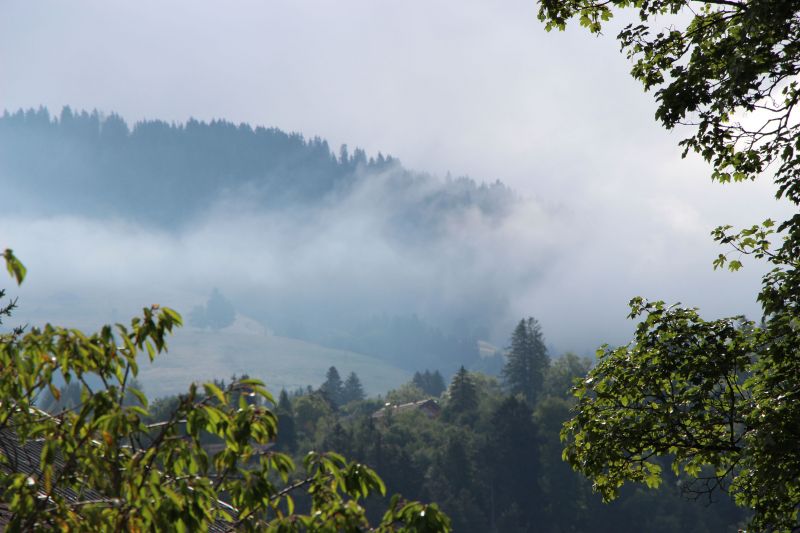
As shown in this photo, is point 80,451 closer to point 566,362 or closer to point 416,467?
point 416,467

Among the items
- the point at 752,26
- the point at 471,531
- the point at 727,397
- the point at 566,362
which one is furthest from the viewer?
the point at 566,362

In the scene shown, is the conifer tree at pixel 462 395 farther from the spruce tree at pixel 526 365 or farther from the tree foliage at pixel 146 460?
the tree foliage at pixel 146 460

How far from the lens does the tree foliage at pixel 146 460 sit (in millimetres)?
6723

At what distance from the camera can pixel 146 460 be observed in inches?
276

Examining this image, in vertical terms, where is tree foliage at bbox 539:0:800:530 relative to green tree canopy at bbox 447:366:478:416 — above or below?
below

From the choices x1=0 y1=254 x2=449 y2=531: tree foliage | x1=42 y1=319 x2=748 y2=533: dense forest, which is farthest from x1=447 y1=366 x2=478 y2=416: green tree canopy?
x1=0 y1=254 x2=449 y2=531: tree foliage

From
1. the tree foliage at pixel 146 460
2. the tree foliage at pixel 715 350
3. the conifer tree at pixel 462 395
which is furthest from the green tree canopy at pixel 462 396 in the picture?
the tree foliage at pixel 146 460

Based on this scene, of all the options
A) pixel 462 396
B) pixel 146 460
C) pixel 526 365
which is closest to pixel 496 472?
pixel 462 396

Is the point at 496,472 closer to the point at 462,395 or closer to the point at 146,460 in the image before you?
the point at 462,395

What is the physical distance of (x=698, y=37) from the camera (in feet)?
44.7

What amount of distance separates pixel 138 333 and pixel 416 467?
375 feet


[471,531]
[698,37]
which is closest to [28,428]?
[698,37]

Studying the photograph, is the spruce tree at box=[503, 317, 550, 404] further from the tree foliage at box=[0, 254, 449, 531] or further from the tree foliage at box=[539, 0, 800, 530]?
the tree foliage at box=[0, 254, 449, 531]

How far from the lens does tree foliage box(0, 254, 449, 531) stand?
6723mm
